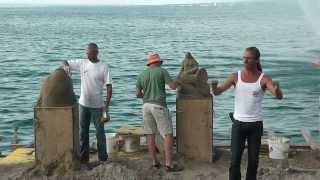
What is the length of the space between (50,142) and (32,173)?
514mm

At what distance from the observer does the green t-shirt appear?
910cm

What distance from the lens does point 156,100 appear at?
9.16m

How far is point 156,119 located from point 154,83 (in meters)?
0.53

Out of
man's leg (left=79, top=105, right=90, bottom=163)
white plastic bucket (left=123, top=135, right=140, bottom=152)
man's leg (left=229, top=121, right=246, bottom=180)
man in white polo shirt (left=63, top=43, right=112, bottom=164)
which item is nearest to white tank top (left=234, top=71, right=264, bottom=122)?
man's leg (left=229, top=121, right=246, bottom=180)

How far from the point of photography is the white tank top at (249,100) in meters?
7.73

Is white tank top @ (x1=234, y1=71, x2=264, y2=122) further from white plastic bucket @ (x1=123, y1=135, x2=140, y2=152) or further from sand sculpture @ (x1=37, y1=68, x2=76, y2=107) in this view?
white plastic bucket @ (x1=123, y1=135, x2=140, y2=152)

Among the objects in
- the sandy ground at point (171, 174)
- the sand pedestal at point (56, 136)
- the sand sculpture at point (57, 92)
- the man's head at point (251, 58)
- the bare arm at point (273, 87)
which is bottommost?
the sandy ground at point (171, 174)

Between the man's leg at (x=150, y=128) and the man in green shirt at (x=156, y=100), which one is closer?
the man in green shirt at (x=156, y=100)

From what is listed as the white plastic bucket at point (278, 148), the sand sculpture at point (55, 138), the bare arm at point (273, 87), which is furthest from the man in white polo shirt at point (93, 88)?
the white plastic bucket at point (278, 148)

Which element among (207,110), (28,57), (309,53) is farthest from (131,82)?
(207,110)

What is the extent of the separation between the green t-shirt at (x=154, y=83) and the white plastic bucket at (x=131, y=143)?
1326 millimetres

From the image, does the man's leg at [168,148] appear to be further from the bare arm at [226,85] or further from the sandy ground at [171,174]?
the bare arm at [226,85]

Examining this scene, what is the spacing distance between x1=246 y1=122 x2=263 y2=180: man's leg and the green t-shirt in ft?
5.69

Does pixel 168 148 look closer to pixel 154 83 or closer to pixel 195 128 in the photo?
pixel 195 128
